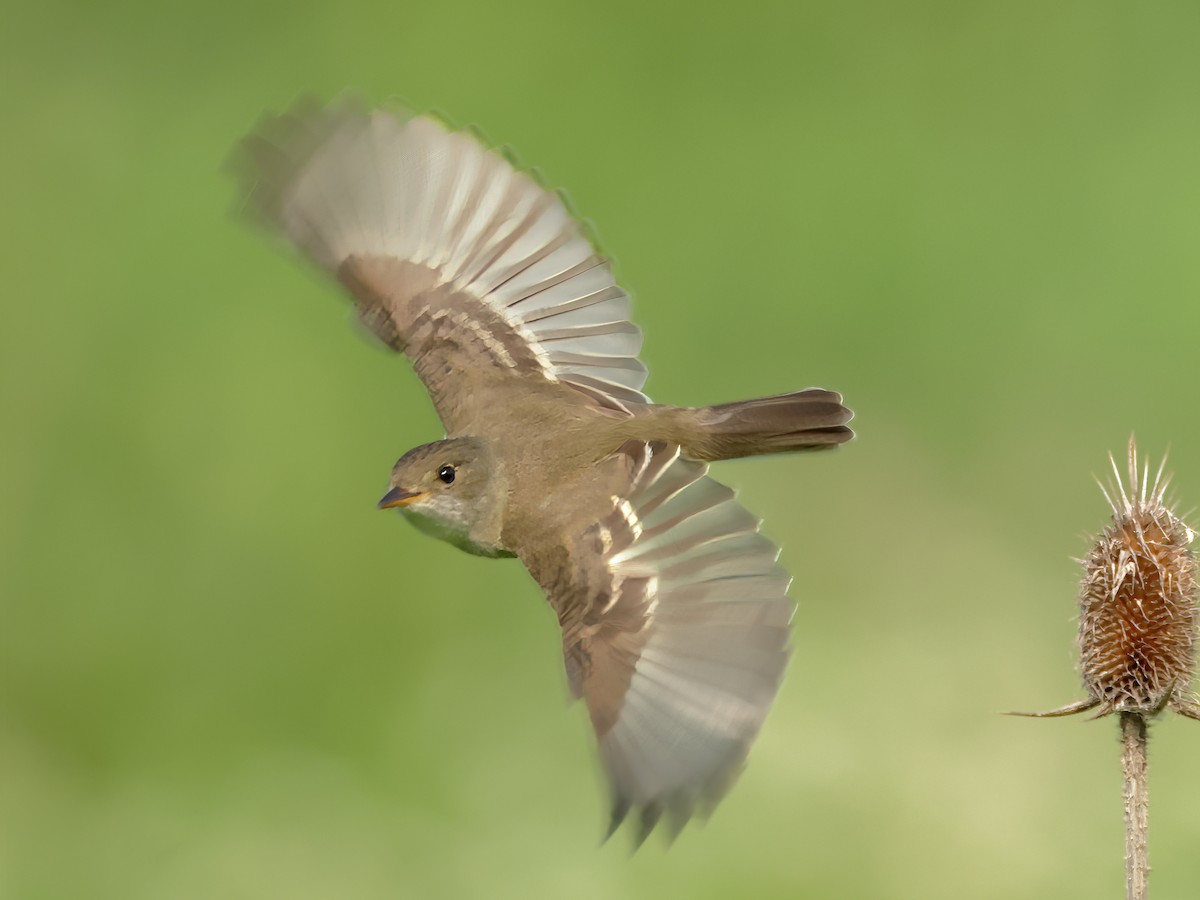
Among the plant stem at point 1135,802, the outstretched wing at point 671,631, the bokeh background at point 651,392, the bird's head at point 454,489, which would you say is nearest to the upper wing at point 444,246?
the bird's head at point 454,489

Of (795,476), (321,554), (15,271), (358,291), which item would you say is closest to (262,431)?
(321,554)

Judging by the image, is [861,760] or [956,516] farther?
[956,516]

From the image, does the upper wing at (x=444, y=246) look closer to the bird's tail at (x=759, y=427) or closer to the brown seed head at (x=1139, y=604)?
the bird's tail at (x=759, y=427)

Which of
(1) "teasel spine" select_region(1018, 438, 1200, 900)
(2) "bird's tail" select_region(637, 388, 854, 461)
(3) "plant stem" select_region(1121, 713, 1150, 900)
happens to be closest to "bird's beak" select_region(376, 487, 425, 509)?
Answer: (2) "bird's tail" select_region(637, 388, 854, 461)

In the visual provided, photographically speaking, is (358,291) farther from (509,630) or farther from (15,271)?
(15,271)

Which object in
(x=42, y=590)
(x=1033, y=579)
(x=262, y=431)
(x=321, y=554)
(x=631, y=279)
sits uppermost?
(x=631, y=279)

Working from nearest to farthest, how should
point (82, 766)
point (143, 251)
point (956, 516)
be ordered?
point (82, 766) → point (956, 516) → point (143, 251)
